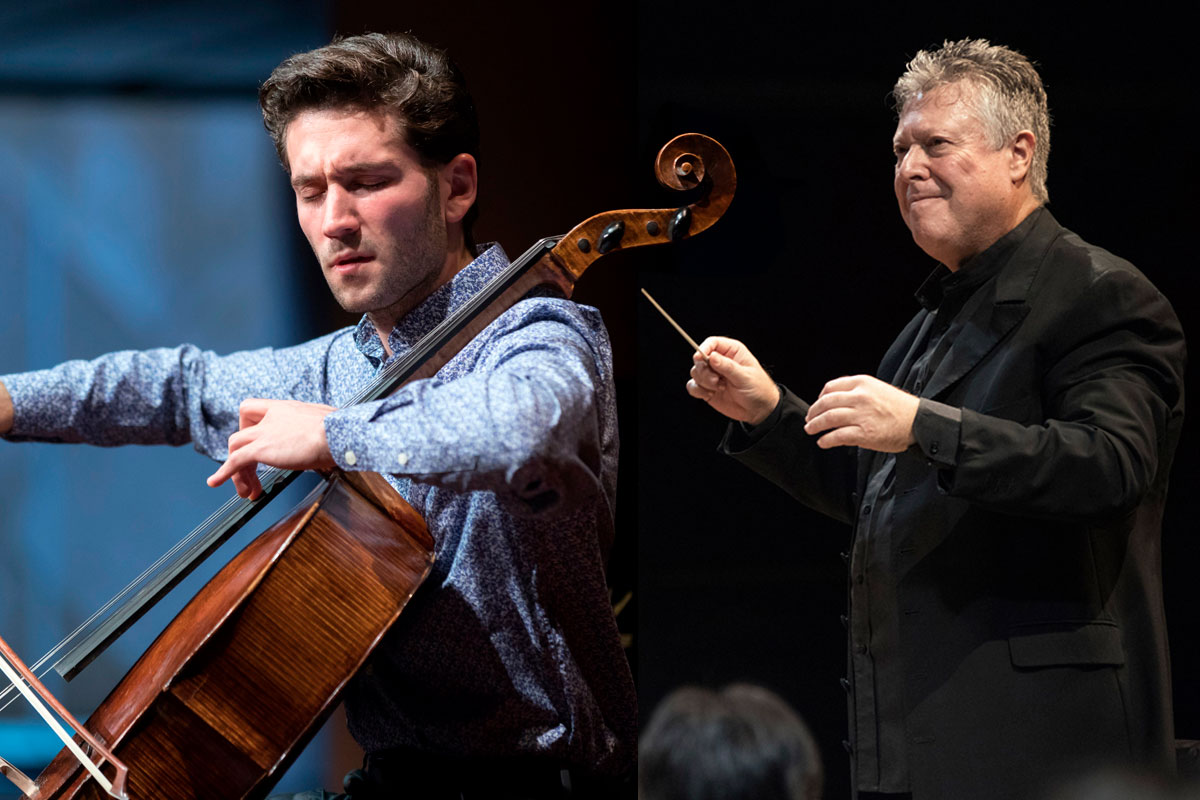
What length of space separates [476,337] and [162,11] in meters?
1.46

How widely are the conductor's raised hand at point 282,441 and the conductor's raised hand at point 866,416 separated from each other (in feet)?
1.90

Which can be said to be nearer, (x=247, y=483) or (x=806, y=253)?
(x=247, y=483)

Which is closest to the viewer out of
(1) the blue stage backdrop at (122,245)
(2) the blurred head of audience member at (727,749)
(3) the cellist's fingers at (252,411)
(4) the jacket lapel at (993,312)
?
(3) the cellist's fingers at (252,411)

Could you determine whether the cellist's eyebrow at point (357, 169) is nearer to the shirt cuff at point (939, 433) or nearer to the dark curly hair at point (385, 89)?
the dark curly hair at point (385, 89)

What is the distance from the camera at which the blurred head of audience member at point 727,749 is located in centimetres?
179

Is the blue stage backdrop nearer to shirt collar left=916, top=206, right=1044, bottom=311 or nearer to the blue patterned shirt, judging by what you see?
the blue patterned shirt

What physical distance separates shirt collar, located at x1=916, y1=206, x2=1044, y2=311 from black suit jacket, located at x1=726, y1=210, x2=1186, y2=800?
0.04 ft

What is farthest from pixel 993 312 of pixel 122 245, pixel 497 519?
pixel 122 245

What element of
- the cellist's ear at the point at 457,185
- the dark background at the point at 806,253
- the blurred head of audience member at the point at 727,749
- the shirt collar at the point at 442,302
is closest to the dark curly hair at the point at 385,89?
the cellist's ear at the point at 457,185

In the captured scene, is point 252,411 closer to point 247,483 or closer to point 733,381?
point 247,483

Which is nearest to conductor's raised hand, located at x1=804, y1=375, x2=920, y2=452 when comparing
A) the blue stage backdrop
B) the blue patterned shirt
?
the blue patterned shirt

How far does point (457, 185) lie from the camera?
5.51 ft

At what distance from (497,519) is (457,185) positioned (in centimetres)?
48

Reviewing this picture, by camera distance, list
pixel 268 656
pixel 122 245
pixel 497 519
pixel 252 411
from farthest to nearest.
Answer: pixel 122 245
pixel 497 519
pixel 252 411
pixel 268 656
